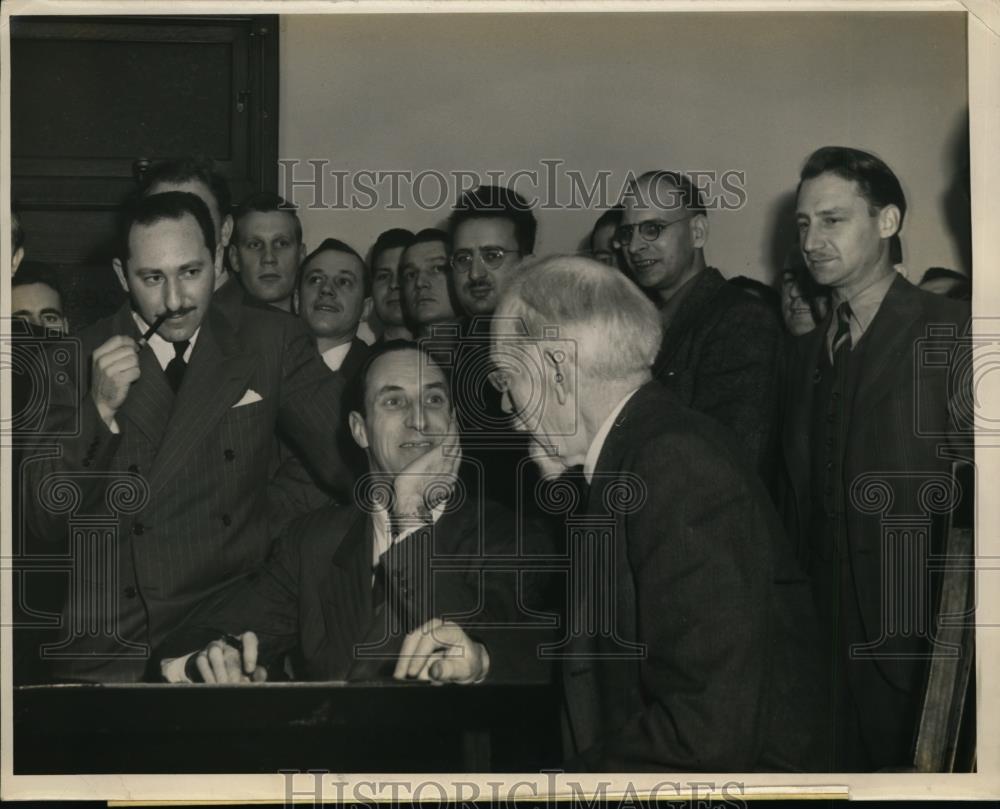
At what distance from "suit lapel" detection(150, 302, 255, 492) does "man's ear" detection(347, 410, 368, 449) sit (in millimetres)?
421

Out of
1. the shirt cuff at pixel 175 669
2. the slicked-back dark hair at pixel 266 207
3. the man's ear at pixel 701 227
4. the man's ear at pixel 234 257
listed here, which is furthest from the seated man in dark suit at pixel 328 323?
the man's ear at pixel 701 227

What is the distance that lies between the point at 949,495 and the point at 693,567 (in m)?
1.07

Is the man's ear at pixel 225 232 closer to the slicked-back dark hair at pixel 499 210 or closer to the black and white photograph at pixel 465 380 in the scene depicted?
the black and white photograph at pixel 465 380

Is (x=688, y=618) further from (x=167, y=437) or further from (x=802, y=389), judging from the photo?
(x=167, y=437)

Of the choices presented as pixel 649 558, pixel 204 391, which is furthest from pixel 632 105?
pixel 204 391

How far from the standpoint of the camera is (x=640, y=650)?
448cm

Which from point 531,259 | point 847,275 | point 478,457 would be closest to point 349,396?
point 478,457

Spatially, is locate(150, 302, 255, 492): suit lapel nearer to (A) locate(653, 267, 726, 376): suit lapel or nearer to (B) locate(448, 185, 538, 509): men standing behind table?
(B) locate(448, 185, 538, 509): men standing behind table

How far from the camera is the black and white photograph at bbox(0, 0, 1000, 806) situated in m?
4.59

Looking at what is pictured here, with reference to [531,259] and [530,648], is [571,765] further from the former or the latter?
[531,259]

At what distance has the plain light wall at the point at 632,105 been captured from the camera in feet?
15.2

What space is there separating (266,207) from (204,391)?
0.72 m

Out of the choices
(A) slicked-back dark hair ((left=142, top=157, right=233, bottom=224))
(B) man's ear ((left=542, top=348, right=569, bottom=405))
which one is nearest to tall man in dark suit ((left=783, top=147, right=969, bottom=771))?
(B) man's ear ((left=542, top=348, right=569, bottom=405))

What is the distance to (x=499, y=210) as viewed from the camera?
15.2 ft
